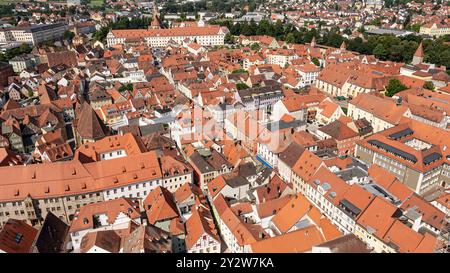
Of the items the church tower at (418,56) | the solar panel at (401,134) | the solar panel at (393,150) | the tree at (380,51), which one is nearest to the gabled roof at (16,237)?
the solar panel at (393,150)

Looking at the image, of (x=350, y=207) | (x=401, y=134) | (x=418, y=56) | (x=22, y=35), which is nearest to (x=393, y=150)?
(x=401, y=134)

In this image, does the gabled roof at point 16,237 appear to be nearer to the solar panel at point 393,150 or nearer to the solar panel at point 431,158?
the solar panel at point 393,150

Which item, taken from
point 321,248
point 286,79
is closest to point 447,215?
point 321,248

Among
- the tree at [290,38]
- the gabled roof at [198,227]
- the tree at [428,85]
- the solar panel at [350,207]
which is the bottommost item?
the gabled roof at [198,227]

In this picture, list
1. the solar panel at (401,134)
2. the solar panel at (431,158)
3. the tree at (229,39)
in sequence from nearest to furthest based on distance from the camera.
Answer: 1. the solar panel at (431,158)
2. the solar panel at (401,134)
3. the tree at (229,39)

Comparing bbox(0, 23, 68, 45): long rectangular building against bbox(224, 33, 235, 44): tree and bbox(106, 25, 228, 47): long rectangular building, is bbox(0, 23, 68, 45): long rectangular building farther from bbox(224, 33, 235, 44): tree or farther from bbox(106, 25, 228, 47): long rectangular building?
bbox(224, 33, 235, 44): tree

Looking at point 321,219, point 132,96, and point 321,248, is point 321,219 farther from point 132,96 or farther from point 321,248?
point 132,96
